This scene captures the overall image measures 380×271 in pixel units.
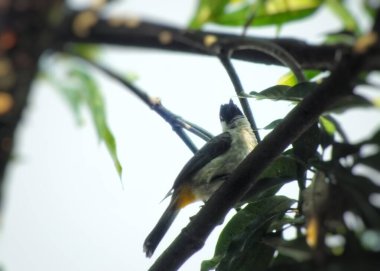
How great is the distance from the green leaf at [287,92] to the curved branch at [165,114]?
0.37 meters

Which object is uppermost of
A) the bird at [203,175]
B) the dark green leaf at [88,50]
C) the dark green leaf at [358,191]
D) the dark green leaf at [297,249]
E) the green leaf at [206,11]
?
the bird at [203,175]

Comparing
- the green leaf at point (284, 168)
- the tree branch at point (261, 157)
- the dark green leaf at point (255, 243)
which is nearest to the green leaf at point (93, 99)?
the tree branch at point (261, 157)

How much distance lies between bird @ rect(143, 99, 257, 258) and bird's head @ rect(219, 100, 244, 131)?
0.68 metres

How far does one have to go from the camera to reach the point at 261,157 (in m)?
1.68

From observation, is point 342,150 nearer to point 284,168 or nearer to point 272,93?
point 272,93

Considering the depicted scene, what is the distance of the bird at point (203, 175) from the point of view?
13.3 feet

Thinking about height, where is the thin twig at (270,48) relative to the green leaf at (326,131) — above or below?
below

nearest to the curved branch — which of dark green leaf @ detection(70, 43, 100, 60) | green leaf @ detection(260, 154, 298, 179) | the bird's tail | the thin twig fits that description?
dark green leaf @ detection(70, 43, 100, 60)

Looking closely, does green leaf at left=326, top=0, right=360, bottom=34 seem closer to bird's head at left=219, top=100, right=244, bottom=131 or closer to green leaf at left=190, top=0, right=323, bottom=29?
green leaf at left=190, top=0, right=323, bottom=29

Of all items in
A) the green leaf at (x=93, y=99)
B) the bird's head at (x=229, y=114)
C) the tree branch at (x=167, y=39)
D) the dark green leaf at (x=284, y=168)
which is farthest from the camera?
the bird's head at (x=229, y=114)

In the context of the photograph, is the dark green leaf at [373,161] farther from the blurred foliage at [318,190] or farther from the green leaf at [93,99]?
the green leaf at [93,99]

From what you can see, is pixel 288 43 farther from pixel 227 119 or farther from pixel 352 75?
pixel 227 119

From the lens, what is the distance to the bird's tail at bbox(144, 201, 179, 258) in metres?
3.83

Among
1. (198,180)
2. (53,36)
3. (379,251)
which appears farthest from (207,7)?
(198,180)
